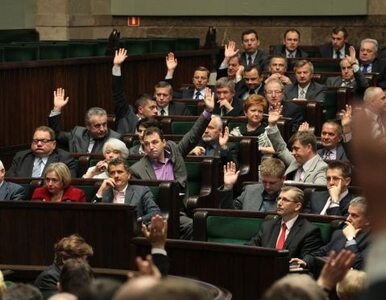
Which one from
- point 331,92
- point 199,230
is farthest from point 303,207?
point 331,92

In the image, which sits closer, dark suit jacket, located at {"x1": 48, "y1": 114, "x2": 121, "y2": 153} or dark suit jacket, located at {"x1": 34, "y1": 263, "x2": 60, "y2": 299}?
dark suit jacket, located at {"x1": 34, "y1": 263, "x2": 60, "y2": 299}

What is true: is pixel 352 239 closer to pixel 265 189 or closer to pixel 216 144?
pixel 265 189

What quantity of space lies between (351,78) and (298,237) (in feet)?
17.7

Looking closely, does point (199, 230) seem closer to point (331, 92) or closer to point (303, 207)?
point (303, 207)

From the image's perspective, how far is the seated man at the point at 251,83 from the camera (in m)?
10.8

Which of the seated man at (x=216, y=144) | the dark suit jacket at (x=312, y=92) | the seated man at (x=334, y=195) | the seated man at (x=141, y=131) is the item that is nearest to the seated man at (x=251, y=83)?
the dark suit jacket at (x=312, y=92)

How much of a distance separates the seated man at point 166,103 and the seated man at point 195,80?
72 centimetres

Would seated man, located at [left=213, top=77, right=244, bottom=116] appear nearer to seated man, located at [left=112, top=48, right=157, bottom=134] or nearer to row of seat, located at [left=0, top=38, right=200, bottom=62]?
seated man, located at [left=112, top=48, right=157, bottom=134]

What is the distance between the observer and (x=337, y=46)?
42.7ft

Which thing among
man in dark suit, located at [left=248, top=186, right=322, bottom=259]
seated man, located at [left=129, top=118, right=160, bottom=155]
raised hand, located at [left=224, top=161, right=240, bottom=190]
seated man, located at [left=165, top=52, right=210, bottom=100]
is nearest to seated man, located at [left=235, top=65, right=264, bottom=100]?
seated man, located at [left=165, top=52, right=210, bottom=100]

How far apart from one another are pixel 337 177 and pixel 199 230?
3.19 ft

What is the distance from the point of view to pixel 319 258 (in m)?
5.33

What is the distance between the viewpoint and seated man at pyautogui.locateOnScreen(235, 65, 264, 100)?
35.6ft

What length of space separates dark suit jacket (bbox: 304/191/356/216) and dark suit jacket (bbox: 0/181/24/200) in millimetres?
1931
